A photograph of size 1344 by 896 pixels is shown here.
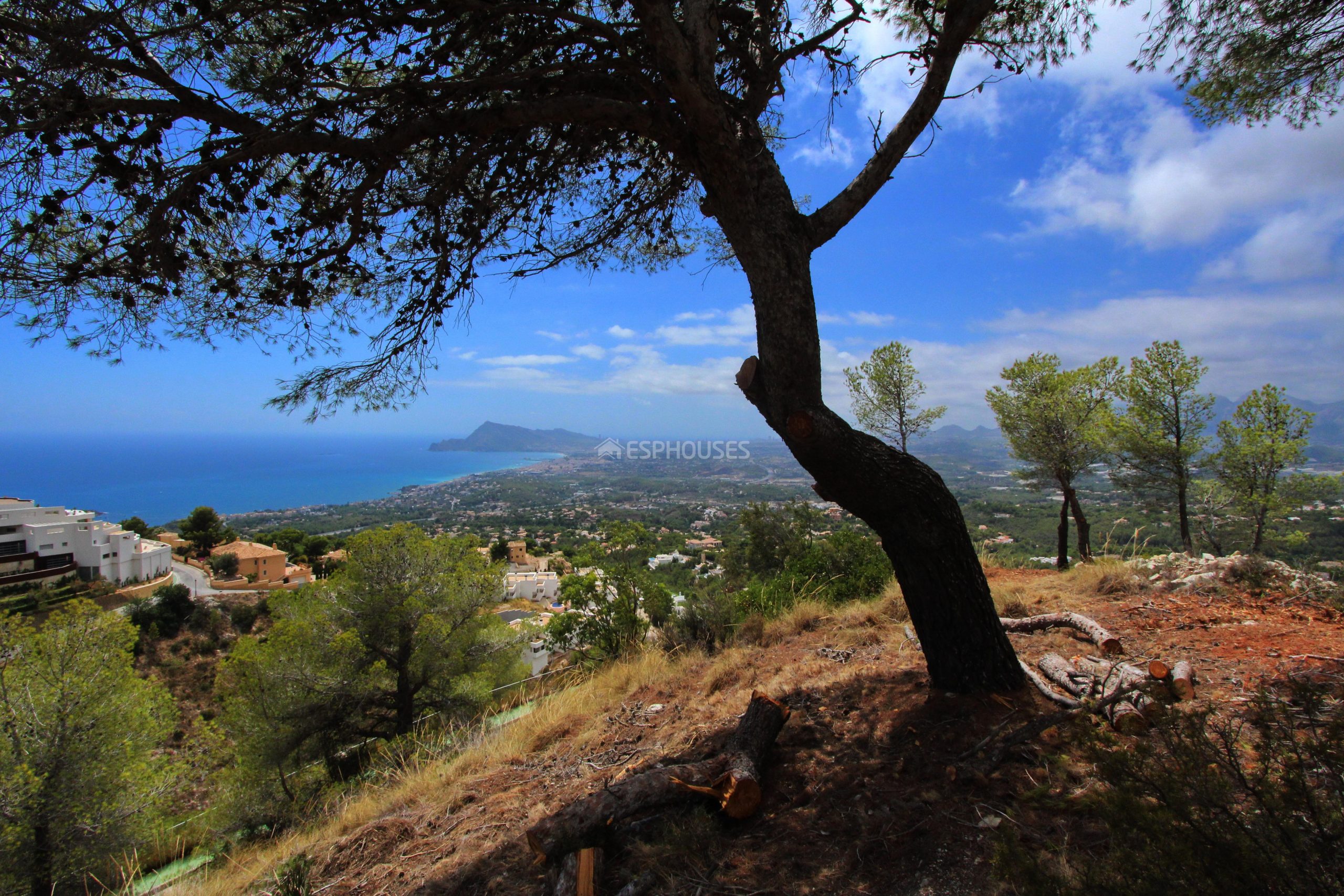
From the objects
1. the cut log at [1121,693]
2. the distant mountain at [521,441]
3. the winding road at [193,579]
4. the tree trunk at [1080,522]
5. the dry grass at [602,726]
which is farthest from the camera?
the distant mountain at [521,441]

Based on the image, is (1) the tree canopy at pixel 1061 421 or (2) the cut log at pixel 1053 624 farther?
(1) the tree canopy at pixel 1061 421

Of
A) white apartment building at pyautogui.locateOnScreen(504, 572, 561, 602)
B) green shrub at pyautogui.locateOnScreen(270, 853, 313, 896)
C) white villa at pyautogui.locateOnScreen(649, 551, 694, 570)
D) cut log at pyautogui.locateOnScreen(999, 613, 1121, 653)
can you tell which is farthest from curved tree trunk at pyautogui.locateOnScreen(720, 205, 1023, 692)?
white apartment building at pyautogui.locateOnScreen(504, 572, 561, 602)

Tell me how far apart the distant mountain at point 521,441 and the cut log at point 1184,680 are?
12268cm

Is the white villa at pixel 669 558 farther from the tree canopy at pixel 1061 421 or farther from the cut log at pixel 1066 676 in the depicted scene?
the cut log at pixel 1066 676

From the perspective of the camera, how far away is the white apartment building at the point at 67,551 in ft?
87.6

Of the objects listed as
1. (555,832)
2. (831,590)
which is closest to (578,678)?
(831,590)

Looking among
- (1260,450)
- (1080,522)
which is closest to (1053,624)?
(1080,522)

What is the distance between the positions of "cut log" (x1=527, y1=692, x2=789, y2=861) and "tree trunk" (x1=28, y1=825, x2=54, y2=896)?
8.17 m

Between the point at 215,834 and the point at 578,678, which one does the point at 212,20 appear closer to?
the point at 578,678

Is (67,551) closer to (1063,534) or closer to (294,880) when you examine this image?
(294,880)

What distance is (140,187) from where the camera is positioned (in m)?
2.70

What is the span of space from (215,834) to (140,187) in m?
8.39

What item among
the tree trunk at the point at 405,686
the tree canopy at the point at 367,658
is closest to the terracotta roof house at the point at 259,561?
the tree canopy at the point at 367,658

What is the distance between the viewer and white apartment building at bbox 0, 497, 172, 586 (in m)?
26.7
